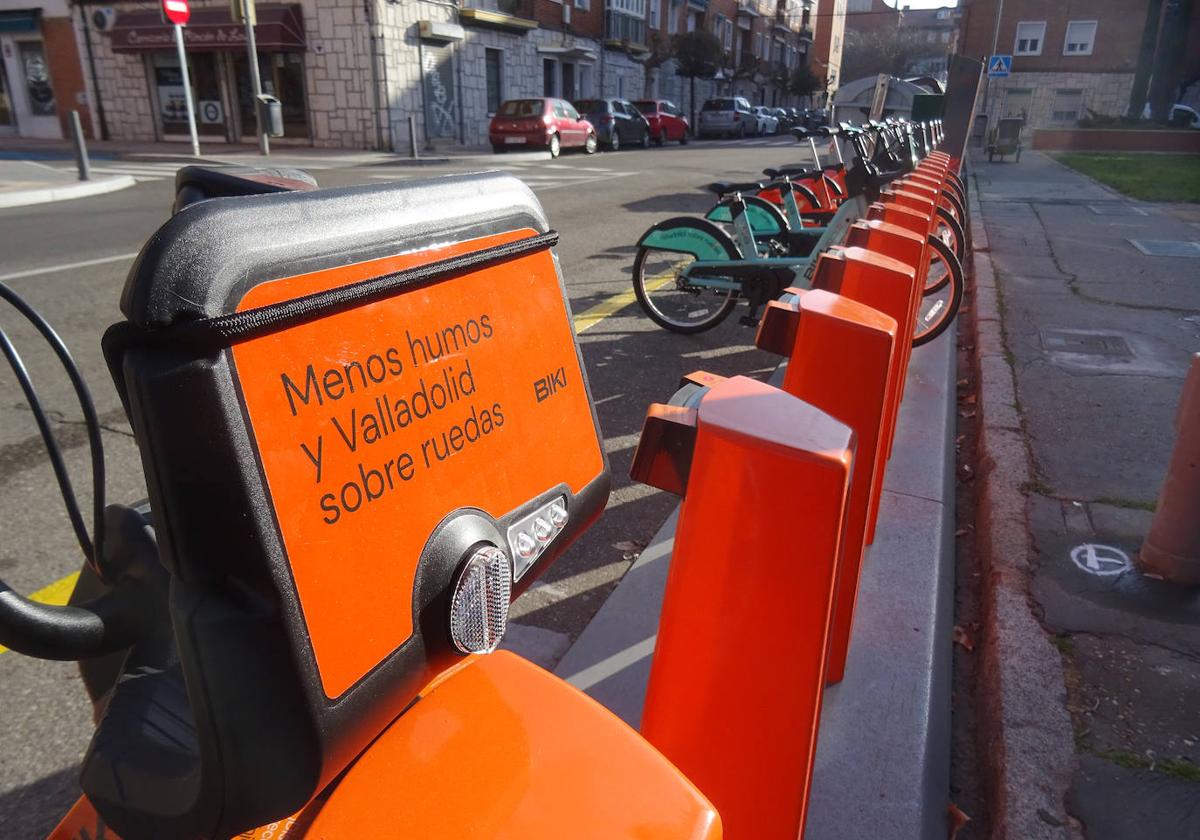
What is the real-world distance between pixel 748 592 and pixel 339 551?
0.74m

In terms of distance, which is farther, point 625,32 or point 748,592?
point 625,32

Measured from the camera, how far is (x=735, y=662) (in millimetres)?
1390

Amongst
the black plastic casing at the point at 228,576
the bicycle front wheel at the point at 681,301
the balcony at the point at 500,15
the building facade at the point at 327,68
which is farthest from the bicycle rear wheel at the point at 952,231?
the balcony at the point at 500,15

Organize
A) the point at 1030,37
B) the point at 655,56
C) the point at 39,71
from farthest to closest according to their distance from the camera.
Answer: the point at 1030,37
the point at 655,56
the point at 39,71

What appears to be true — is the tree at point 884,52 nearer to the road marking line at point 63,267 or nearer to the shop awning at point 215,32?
the shop awning at point 215,32

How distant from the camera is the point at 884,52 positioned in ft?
235

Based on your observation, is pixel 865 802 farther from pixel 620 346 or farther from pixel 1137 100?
pixel 1137 100

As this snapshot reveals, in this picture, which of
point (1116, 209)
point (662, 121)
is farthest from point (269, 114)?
point (1116, 209)

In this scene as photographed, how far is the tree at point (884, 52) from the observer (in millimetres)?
67619

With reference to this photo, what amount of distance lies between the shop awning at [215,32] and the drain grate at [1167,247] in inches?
870

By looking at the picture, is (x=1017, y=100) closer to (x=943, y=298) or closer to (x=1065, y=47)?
(x=1065, y=47)

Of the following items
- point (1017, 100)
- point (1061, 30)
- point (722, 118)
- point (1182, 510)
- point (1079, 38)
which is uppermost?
point (1061, 30)

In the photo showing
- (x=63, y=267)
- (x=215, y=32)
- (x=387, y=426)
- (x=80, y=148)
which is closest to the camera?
(x=387, y=426)

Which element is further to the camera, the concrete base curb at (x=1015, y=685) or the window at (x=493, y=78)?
the window at (x=493, y=78)
